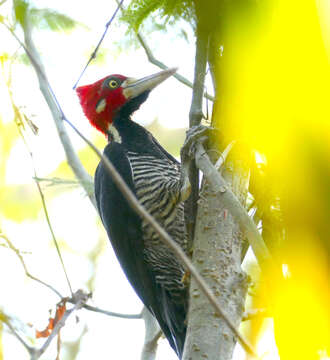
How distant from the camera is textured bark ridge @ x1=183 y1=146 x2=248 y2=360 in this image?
6.83ft

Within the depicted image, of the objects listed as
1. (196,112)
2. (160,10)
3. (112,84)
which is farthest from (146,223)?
(160,10)

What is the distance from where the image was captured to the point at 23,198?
7.54 m

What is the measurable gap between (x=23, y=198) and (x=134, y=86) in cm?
356

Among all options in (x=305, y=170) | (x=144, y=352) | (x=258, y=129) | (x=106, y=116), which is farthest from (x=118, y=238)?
(x=305, y=170)

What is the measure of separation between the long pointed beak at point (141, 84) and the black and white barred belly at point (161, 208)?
57 cm

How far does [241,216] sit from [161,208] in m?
2.06

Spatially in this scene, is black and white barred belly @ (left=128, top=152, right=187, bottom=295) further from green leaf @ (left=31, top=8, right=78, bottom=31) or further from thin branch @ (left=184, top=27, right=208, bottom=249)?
green leaf @ (left=31, top=8, right=78, bottom=31)

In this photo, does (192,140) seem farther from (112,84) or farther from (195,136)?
(112,84)

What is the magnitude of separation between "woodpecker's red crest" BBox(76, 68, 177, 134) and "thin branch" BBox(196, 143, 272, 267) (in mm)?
2316

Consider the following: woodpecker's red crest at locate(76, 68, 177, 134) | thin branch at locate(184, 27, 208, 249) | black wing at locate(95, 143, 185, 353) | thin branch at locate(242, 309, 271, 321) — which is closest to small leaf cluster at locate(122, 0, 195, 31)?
thin branch at locate(184, 27, 208, 249)

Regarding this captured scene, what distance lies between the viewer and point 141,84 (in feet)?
14.5

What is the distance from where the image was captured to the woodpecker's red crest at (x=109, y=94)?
4.45 meters

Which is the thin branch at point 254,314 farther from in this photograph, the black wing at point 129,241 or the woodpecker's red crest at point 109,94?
the woodpecker's red crest at point 109,94

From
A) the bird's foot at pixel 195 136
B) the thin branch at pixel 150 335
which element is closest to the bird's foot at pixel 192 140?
the bird's foot at pixel 195 136
